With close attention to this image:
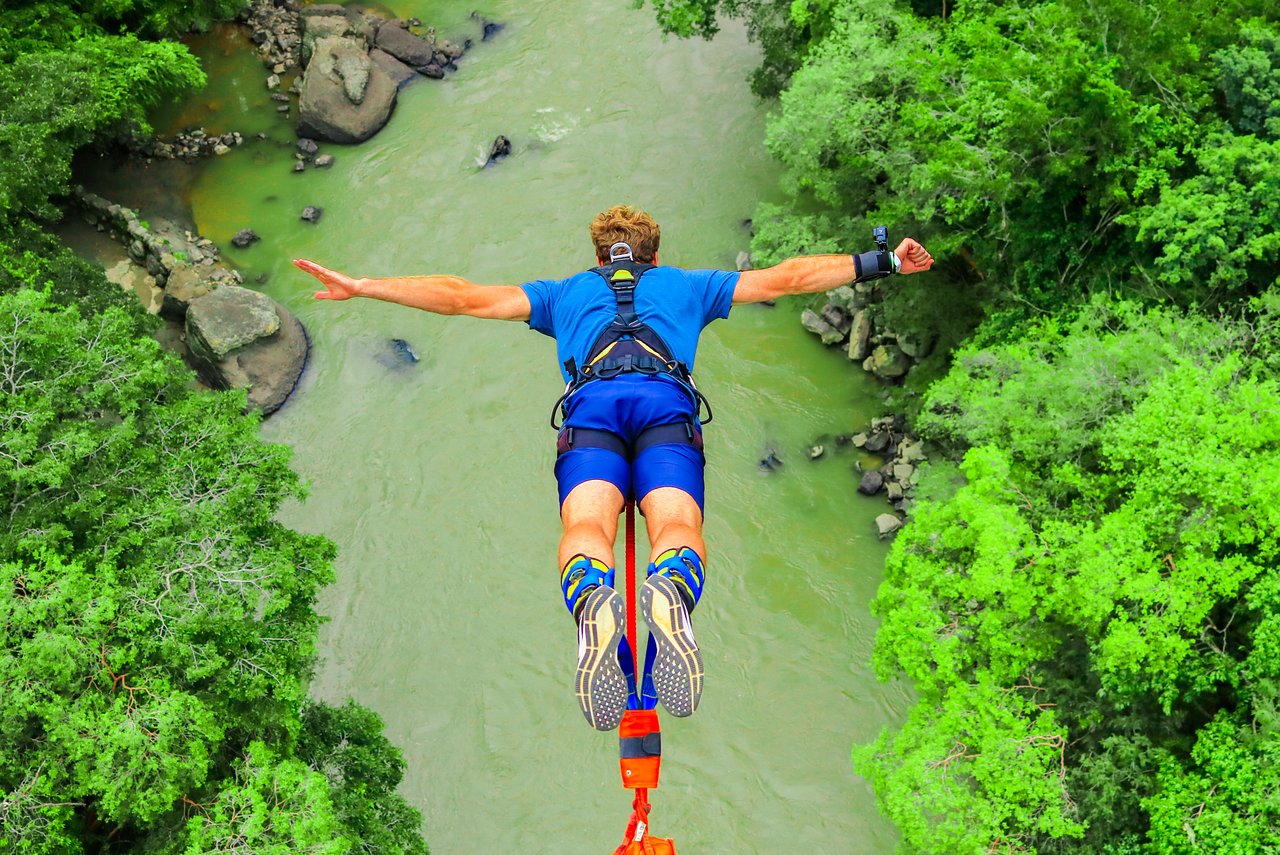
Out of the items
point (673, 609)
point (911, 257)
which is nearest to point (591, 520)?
point (673, 609)

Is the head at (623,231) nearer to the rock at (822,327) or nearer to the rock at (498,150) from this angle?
the rock at (822,327)

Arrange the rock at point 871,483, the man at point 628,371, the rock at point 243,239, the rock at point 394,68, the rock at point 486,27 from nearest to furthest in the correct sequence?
the man at point 628,371 → the rock at point 871,483 → the rock at point 243,239 → the rock at point 394,68 → the rock at point 486,27

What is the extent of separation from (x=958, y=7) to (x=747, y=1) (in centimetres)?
468

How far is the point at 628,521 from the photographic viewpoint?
5871mm

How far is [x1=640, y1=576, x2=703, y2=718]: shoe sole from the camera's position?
5.23 m

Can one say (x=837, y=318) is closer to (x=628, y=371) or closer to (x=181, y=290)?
(x=181, y=290)

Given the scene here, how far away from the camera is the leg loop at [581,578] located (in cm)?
557

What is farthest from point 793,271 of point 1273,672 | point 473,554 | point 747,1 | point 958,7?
point 747,1

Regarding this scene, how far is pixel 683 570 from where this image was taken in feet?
18.6

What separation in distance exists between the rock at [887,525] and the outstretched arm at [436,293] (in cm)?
927

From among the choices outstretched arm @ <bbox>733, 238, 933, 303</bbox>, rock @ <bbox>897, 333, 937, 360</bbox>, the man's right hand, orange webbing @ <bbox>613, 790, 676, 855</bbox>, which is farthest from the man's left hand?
rock @ <bbox>897, 333, 937, 360</bbox>

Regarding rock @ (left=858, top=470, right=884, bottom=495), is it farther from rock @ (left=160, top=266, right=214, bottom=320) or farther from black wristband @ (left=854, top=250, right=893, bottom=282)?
rock @ (left=160, top=266, right=214, bottom=320)

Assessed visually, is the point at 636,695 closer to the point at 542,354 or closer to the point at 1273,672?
the point at 1273,672

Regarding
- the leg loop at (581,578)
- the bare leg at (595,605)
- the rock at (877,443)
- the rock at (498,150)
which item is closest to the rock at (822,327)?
the rock at (877,443)
